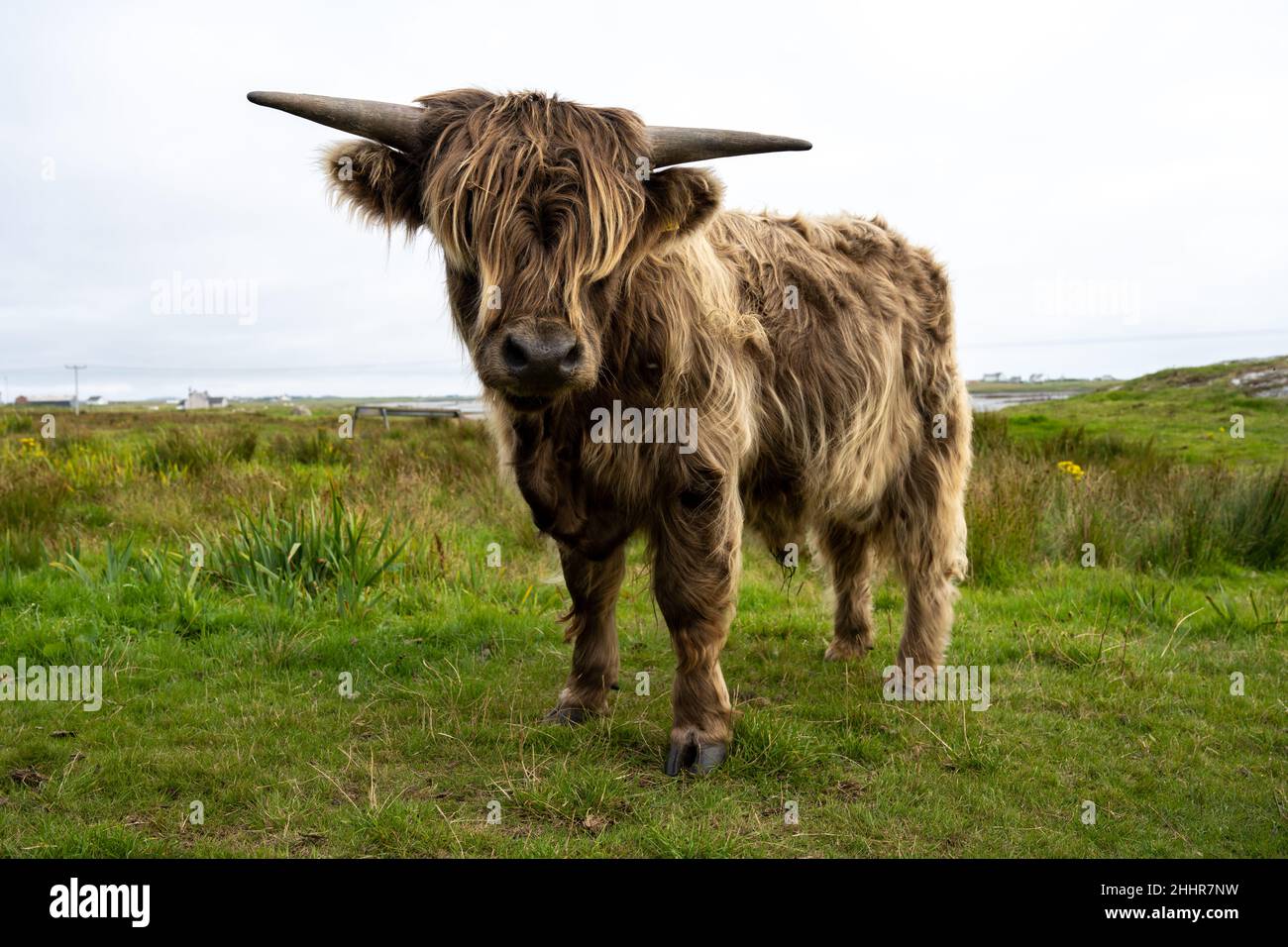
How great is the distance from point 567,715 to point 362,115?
7.78 feet

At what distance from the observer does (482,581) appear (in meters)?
5.86

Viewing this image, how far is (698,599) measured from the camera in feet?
11.3

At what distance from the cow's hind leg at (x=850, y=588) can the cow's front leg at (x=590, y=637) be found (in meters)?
1.47

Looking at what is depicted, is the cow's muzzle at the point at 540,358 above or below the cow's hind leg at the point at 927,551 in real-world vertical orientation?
above

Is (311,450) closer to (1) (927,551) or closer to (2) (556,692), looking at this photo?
(2) (556,692)

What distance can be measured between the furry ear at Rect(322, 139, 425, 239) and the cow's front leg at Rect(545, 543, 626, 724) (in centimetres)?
145

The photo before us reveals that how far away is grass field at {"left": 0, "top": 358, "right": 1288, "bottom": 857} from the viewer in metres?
3.04

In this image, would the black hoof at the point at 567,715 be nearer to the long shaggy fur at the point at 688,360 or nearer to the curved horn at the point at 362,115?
the long shaggy fur at the point at 688,360

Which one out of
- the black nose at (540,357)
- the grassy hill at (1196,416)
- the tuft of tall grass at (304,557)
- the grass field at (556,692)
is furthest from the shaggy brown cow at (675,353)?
the grassy hill at (1196,416)

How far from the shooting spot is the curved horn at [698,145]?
10.2 feet

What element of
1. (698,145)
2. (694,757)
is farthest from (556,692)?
(698,145)

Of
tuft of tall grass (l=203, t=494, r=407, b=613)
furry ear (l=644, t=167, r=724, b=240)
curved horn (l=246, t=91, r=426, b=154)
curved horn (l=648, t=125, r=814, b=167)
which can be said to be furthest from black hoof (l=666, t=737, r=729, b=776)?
tuft of tall grass (l=203, t=494, r=407, b=613)

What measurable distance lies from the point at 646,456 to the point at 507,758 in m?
1.24
